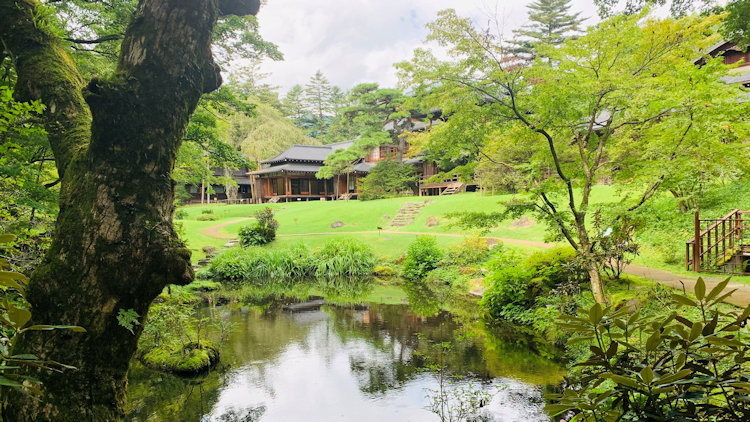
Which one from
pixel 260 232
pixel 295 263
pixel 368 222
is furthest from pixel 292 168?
pixel 295 263

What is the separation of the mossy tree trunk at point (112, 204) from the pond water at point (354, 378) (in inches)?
111

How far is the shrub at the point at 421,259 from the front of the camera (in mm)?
12203

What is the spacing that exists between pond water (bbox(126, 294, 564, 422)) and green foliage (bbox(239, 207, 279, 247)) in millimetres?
8784

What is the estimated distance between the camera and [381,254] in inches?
571

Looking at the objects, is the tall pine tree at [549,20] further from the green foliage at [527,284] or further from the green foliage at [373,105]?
the green foliage at [527,284]

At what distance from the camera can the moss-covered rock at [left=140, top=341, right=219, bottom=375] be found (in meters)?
5.68

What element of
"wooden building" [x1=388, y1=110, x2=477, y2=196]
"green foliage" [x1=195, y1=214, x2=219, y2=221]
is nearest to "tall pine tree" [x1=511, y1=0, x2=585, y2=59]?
"wooden building" [x1=388, y1=110, x2=477, y2=196]

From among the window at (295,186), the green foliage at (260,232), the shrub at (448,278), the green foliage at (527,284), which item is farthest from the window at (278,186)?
the green foliage at (527,284)

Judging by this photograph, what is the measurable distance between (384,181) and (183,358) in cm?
1997

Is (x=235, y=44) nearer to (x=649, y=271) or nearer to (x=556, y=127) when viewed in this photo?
(x=556, y=127)

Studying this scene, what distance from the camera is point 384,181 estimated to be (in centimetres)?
2505

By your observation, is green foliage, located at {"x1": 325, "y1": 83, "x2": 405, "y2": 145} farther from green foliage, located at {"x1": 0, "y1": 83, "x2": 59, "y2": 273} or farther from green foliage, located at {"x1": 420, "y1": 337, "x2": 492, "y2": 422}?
green foliage, located at {"x1": 0, "y1": 83, "x2": 59, "y2": 273}

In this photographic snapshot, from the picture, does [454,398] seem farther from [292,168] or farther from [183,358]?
[292,168]

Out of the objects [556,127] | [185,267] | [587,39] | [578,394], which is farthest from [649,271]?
[185,267]
